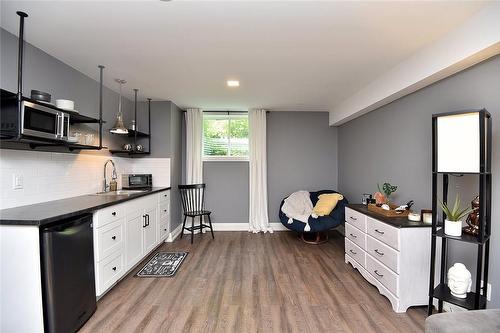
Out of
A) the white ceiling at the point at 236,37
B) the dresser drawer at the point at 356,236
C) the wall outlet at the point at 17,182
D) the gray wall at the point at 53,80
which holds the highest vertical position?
the white ceiling at the point at 236,37

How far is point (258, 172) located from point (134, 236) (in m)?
2.57

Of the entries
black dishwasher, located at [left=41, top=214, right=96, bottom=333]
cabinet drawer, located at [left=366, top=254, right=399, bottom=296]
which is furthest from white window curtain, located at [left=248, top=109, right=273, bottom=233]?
black dishwasher, located at [left=41, top=214, right=96, bottom=333]

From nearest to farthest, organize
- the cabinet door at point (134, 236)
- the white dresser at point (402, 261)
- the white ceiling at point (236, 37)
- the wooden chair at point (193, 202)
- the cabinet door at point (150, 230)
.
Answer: the white ceiling at point (236, 37) < the white dresser at point (402, 261) < the cabinet door at point (134, 236) < the cabinet door at point (150, 230) < the wooden chair at point (193, 202)

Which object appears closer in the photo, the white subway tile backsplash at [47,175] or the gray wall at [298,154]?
the white subway tile backsplash at [47,175]

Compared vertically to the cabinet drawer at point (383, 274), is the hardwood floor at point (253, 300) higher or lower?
lower

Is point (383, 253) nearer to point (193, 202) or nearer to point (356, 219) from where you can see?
point (356, 219)

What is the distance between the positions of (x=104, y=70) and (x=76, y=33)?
831mm

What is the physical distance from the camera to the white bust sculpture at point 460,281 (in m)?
1.79

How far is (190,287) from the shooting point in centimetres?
263

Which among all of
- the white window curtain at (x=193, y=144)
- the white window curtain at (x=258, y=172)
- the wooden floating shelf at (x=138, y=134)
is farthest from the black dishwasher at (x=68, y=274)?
the white window curtain at (x=258, y=172)

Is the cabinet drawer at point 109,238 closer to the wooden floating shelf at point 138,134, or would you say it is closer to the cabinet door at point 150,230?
the cabinet door at point 150,230

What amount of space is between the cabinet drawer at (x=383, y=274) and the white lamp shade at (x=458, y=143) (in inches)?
43.0

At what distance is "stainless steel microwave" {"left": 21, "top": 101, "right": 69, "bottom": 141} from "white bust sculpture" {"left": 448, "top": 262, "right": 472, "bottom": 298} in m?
3.40

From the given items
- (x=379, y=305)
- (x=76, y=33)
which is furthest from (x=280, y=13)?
(x=379, y=305)
